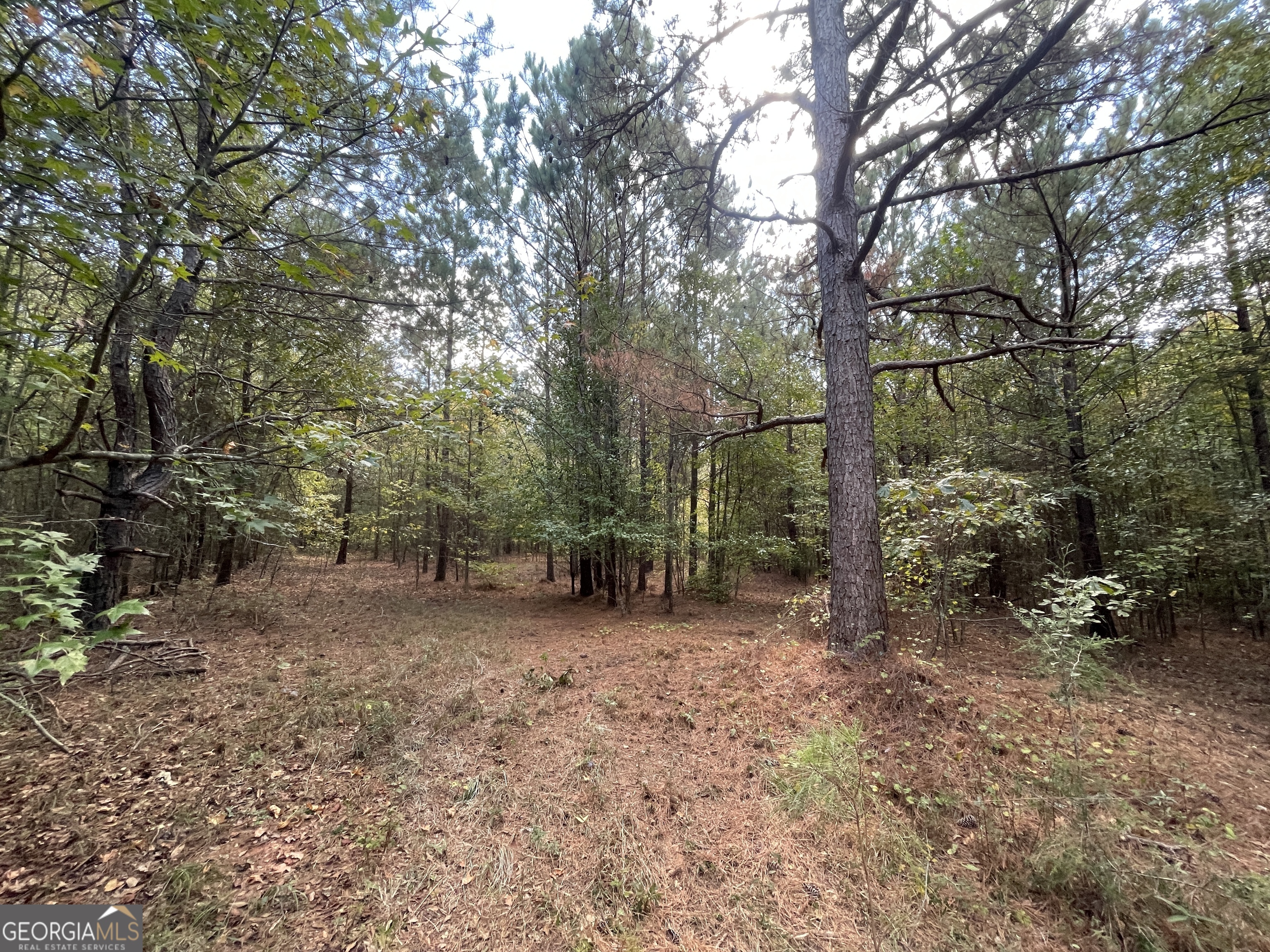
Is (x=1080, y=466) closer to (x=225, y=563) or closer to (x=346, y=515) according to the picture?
(x=225, y=563)

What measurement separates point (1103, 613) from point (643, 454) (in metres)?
8.08

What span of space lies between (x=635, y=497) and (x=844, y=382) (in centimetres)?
523

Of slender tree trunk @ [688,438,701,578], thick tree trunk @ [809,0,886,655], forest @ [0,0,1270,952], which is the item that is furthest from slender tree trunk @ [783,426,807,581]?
thick tree trunk @ [809,0,886,655]

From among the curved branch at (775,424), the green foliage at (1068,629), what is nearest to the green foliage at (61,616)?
the green foliage at (1068,629)

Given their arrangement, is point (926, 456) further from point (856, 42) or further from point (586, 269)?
point (586, 269)

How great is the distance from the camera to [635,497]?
8.66m

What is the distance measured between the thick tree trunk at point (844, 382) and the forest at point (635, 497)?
0.16 ft

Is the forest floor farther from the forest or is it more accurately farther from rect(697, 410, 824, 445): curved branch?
rect(697, 410, 824, 445): curved branch

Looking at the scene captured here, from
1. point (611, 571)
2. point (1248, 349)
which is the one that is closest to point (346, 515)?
point (611, 571)

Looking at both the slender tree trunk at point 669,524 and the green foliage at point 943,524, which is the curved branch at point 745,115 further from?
the slender tree trunk at point 669,524

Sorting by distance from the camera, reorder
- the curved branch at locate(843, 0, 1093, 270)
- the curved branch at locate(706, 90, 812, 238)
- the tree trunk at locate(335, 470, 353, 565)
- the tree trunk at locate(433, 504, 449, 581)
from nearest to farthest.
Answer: the curved branch at locate(843, 0, 1093, 270), the curved branch at locate(706, 90, 812, 238), the tree trunk at locate(433, 504, 449, 581), the tree trunk at locate(335, 470, 353, 565)

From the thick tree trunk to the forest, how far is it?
0.16ft

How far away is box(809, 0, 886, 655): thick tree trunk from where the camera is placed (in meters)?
3.83

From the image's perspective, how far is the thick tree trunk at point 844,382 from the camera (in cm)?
383
